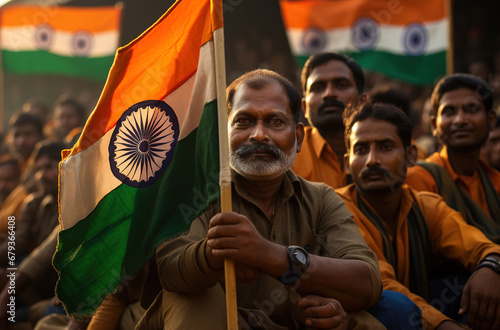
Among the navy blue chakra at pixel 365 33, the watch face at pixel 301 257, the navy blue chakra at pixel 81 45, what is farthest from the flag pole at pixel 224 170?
the navy blue chakra at pixel 81 45

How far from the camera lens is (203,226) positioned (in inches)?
114

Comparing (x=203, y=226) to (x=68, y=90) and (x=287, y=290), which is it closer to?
(x=287, y=290)

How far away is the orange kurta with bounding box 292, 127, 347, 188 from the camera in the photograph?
476 centimetres

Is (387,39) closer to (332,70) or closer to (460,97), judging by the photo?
(332,70)

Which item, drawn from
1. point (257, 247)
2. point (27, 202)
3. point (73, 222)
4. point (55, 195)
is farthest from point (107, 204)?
point (27, 202)

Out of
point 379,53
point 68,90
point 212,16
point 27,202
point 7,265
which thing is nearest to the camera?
point 212,16

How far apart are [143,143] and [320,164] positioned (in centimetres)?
236

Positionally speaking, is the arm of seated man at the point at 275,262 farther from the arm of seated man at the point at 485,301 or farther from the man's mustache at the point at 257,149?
the arm of seated man at the point at 485,301

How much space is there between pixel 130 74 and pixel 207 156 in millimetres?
588

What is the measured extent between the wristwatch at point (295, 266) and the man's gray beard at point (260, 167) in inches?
17.6

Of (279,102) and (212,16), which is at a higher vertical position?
(212,16)

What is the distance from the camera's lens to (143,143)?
2762mm

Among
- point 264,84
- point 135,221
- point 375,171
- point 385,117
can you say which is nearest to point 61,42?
point 385,117

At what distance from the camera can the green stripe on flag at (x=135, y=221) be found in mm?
2598
